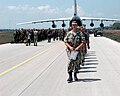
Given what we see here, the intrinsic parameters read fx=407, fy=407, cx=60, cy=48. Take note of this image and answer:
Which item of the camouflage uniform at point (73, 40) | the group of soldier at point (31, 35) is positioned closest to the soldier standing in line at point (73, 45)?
the camouflage uniform at point (73, 40)

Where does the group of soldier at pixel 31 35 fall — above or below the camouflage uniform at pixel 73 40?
below

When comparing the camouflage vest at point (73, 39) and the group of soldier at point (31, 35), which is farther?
the group of soldier at point (31, 35)

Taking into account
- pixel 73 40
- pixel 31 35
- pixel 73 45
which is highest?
pixel 73 40

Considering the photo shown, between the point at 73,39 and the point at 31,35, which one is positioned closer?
the point at 73,39

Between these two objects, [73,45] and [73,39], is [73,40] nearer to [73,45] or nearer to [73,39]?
[73,39]

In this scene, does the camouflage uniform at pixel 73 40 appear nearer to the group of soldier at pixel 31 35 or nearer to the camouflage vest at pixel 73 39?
the camouflage vest at pixel 73 39

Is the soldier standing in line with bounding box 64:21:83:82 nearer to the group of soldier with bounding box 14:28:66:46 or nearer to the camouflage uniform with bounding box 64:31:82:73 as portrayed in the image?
the camouflage uniform with bounding box 64:31:82:73

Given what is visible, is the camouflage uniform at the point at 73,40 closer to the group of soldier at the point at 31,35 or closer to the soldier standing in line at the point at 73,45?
the soldier standing in line at the point at 73,45

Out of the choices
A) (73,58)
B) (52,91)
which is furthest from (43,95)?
(73,58)

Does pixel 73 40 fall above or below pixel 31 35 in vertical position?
above

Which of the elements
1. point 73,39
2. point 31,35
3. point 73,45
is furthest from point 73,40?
point 31,35

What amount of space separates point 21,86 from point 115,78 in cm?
348

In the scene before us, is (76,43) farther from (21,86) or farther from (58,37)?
(58,37)

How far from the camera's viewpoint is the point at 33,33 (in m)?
44.5
